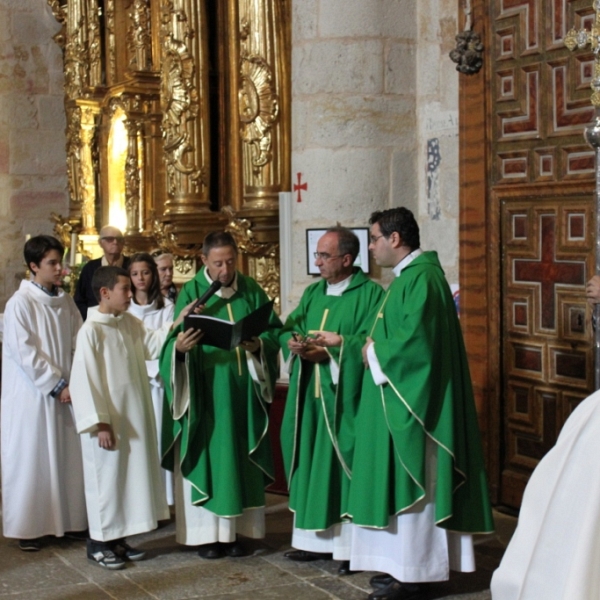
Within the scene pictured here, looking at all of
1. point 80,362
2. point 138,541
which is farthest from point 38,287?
point 138,541

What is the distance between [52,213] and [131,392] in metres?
7.35

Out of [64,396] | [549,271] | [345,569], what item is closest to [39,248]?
[64,396]

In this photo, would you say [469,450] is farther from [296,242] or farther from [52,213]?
[52,213]

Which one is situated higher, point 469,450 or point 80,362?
point 80,362

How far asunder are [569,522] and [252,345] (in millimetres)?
3482

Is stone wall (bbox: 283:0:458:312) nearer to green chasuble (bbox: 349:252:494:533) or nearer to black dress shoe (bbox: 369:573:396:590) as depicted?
green chasuble (bbox: 349:252:494:533)

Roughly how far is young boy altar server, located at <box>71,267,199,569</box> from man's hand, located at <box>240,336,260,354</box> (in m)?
0.35

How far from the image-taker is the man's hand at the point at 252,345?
5823 mm

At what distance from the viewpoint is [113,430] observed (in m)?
5.68

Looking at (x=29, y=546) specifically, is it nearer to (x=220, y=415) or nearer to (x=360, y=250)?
(x=220, y=415)

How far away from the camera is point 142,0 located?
1096cm

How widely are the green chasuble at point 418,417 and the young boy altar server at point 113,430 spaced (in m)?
1.02

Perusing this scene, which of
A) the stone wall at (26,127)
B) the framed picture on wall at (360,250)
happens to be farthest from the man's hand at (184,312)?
the stone wall at (26,127)

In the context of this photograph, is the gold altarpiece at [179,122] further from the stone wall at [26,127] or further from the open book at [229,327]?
the open book at [229,327]
